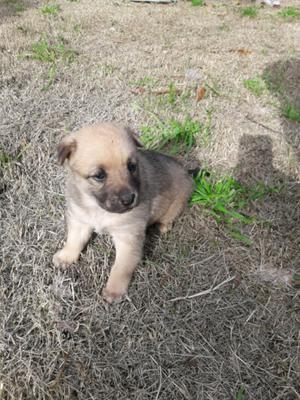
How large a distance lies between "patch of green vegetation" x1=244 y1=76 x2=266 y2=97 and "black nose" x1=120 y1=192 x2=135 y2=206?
11.3 feet

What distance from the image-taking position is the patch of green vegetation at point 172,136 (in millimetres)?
4012

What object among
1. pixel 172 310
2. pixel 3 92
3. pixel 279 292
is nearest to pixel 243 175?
pixel 279 292

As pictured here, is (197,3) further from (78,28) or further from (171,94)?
(171,94)

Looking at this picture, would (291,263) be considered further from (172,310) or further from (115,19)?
(115,19)

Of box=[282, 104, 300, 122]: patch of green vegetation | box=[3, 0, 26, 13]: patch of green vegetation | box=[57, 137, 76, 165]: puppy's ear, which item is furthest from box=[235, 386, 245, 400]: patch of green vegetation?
box=[3, 0, 26, 13]: patch of green vegetation

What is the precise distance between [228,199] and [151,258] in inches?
37.3

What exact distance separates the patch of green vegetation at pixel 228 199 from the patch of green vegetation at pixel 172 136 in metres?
0.50

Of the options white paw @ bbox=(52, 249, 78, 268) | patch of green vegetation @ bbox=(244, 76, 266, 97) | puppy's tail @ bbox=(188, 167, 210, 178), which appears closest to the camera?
white paw @ bbox=(52, 249, 78, 268)

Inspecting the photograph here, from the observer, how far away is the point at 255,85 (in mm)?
5281

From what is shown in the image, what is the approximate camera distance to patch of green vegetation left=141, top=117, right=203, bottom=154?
13.2 feet

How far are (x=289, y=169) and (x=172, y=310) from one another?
216 centimetres

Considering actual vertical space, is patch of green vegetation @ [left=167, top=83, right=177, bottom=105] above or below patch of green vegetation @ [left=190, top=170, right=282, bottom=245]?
above

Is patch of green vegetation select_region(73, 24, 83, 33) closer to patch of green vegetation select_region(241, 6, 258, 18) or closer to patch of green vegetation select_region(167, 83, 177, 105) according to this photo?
patch of green vegetation select_region(167, 83, 177, 105)

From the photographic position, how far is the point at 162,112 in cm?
441
